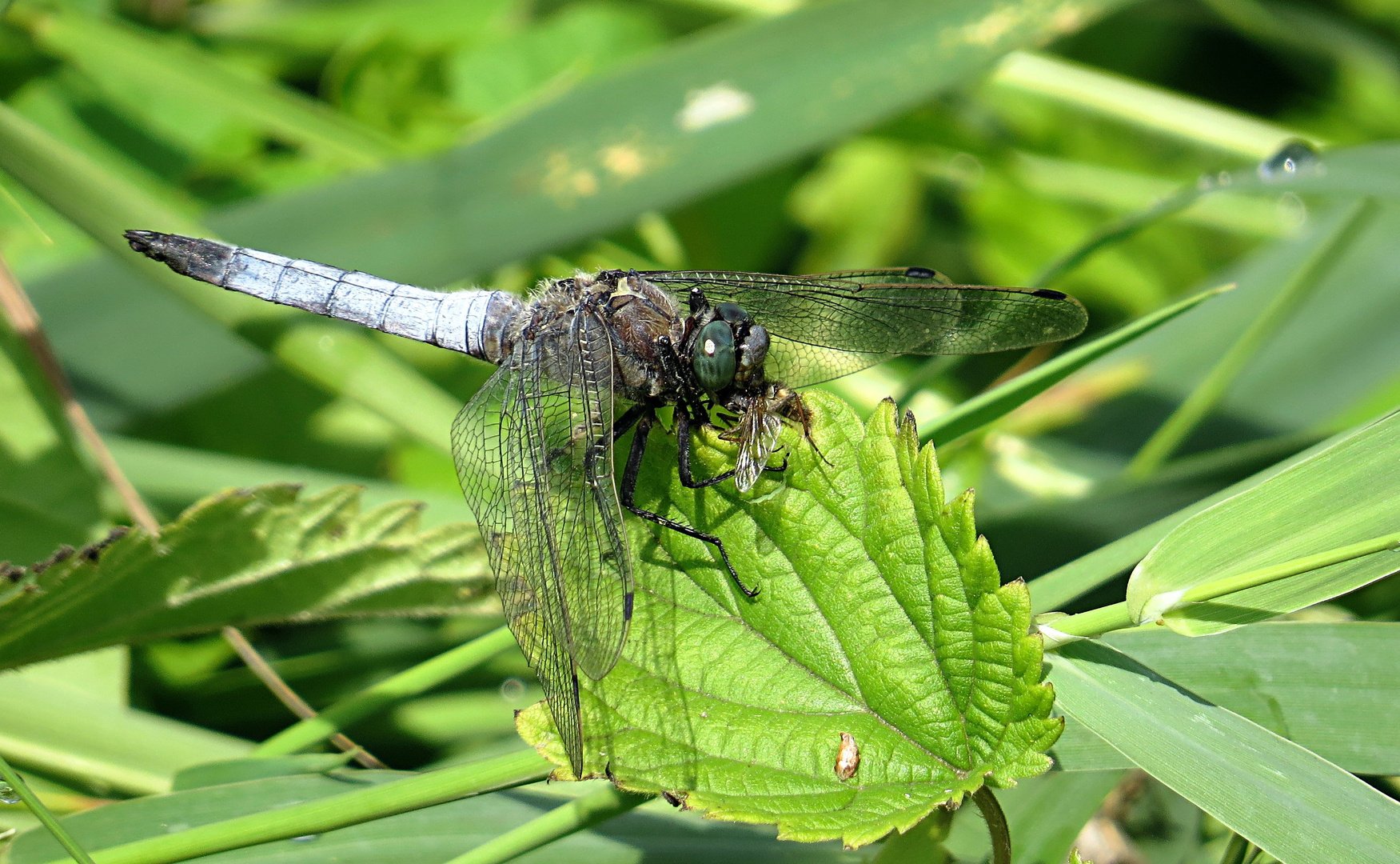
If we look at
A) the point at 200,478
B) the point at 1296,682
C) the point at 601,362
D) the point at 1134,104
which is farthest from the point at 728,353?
the point at 1134,104

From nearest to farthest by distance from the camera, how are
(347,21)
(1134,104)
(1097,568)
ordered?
(1097,568) < (1134,104) < (347,21)

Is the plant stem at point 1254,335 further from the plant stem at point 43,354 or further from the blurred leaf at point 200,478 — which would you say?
the plant stem at point 43,354

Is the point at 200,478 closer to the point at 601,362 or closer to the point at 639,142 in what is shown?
the point at 601,362

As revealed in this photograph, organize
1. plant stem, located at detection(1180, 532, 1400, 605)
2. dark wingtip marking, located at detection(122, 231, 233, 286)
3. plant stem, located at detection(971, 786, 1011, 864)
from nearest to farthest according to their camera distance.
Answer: plant stem, located at detection(1180, 532, 1400, 605) → plant stem, located at detection(971, 786, 1011, 864) → dark wingtip marking, located at detection(122, 231, 233, 286)

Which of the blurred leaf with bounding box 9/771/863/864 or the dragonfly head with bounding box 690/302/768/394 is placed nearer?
the blurred leaf with bounding box 9/771/863/864

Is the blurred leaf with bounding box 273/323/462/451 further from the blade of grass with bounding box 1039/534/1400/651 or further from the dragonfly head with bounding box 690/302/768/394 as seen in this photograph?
the blade of grass with bounding box 1039/534/1400/651

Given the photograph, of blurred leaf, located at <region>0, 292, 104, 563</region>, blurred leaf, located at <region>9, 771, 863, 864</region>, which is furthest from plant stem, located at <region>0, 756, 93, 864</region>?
blurred leaf, located at <region>0, 292, 104, 563</region>

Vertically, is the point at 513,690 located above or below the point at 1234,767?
above
